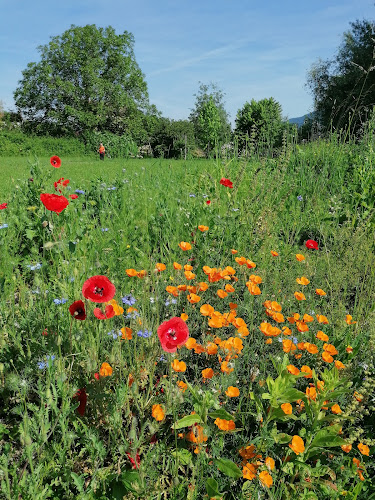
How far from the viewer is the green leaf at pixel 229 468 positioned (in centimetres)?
129

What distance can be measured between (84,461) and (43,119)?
130 feet

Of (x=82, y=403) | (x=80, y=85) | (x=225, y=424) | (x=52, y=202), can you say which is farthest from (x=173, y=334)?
(x=80, y=85)

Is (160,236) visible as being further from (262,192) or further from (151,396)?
(151,396)

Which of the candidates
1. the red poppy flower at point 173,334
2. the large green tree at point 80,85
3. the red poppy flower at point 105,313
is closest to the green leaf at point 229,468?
the red poppy flower at point 173,334

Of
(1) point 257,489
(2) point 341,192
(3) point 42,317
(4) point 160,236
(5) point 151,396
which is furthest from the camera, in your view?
(2) point 341,192

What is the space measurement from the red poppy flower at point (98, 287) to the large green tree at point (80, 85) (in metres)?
35.7

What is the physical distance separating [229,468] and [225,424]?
0.14 metres

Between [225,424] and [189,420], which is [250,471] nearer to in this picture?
[225,424]

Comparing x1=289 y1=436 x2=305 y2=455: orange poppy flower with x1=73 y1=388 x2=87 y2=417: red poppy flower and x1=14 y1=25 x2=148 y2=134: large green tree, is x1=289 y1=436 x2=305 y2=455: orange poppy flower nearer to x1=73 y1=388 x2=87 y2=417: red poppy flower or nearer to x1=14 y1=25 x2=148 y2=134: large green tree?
x1=73 y1=388 x2=87 y2=417: red poppy flower

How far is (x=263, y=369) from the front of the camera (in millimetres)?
1843

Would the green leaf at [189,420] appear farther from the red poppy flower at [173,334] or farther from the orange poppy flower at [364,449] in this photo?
the orange poppy flower at [364,449]

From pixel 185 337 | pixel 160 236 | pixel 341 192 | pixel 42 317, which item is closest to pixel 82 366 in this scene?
pixel 42 317

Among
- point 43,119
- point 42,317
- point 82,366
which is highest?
point 43,119

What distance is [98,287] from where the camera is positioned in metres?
1.30
